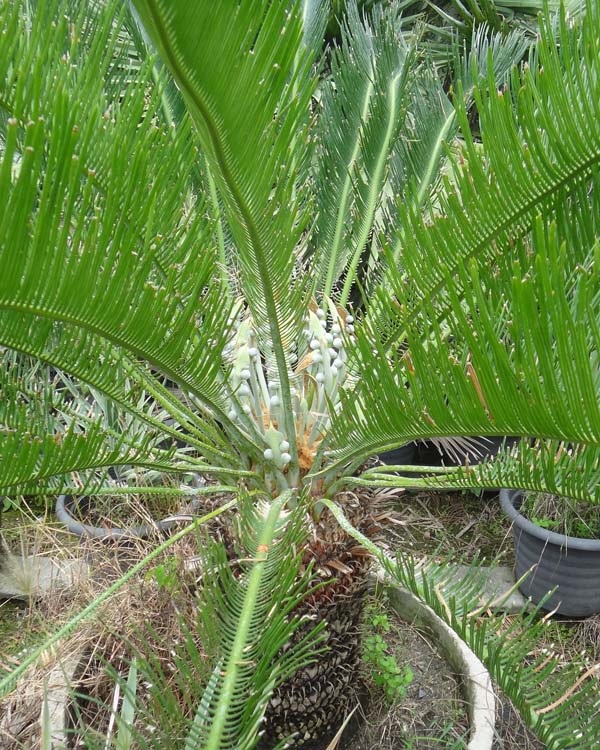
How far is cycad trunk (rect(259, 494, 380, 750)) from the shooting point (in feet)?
3.63

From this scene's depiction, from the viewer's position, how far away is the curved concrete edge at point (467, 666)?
3.81ft

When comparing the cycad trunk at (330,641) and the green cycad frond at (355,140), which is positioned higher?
the green cycad frond at (355,140)

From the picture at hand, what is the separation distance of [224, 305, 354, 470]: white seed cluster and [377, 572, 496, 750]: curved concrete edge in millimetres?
367

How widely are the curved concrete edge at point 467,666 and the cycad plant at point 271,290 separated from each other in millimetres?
251

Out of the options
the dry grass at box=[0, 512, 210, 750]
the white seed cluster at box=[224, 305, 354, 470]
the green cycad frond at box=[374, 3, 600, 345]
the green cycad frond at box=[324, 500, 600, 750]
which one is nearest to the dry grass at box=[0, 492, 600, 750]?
the dry grass at box=[0, 512, 210, 750]

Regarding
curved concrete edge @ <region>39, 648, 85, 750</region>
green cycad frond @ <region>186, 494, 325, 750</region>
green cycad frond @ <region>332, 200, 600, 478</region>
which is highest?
green cycad frond @ <region>332, 200, 600, 478</region>

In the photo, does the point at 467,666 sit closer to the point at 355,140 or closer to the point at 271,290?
the point at 271,290

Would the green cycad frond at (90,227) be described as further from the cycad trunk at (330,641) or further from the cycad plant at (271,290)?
the cycad trunk at (330,641)

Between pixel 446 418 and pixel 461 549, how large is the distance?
5.08 feet

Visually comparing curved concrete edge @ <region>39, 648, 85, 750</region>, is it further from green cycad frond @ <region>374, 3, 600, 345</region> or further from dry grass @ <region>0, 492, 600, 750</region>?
green cycad frond @ <region>374, 3, 600, 345</region>

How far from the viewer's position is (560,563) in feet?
5.82

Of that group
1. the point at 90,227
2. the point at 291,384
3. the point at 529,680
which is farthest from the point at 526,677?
the point at 90,227

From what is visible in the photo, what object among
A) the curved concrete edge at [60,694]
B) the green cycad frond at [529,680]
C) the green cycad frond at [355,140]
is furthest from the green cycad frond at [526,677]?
the green cycad frond at [355,140]

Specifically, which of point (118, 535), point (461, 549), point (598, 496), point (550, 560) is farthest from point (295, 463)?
point (461, 549)
